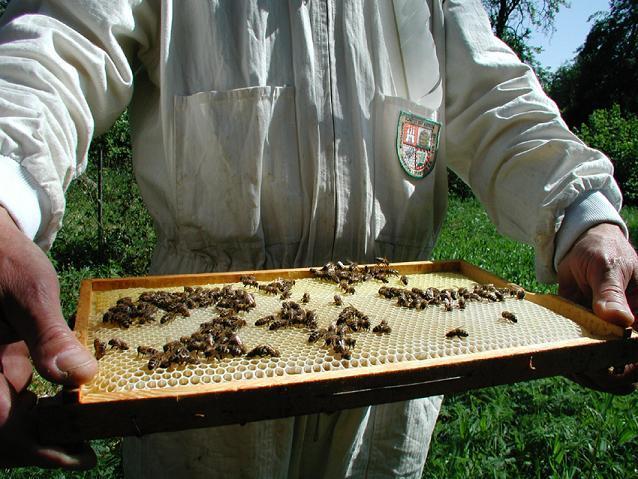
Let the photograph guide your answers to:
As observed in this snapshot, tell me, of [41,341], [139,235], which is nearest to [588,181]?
[41,341]

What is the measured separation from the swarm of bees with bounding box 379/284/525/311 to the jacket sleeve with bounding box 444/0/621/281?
0.91 ft

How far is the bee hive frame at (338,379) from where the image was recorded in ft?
3.51

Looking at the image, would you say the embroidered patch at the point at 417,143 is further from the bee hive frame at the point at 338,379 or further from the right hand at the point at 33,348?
the right hand at the point at 33,348

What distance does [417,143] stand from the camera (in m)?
2.13

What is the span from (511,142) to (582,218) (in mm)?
461

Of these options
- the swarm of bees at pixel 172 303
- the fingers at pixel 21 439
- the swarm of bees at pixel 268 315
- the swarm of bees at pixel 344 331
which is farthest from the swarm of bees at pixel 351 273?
the fingers at pixel 21 439

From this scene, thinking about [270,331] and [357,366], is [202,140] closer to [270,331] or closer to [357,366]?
[270,331]

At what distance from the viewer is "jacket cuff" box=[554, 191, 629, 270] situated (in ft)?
6.15

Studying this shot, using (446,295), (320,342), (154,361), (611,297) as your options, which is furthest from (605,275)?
(154,361)

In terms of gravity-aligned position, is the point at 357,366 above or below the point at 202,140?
below

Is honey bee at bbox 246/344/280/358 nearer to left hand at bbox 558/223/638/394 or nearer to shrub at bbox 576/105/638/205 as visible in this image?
left hand at bbox 558/223/638/394

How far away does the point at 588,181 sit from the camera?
1.94 meters

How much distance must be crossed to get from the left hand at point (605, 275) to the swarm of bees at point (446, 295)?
8.9 inches

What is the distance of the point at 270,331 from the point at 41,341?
0.67m
